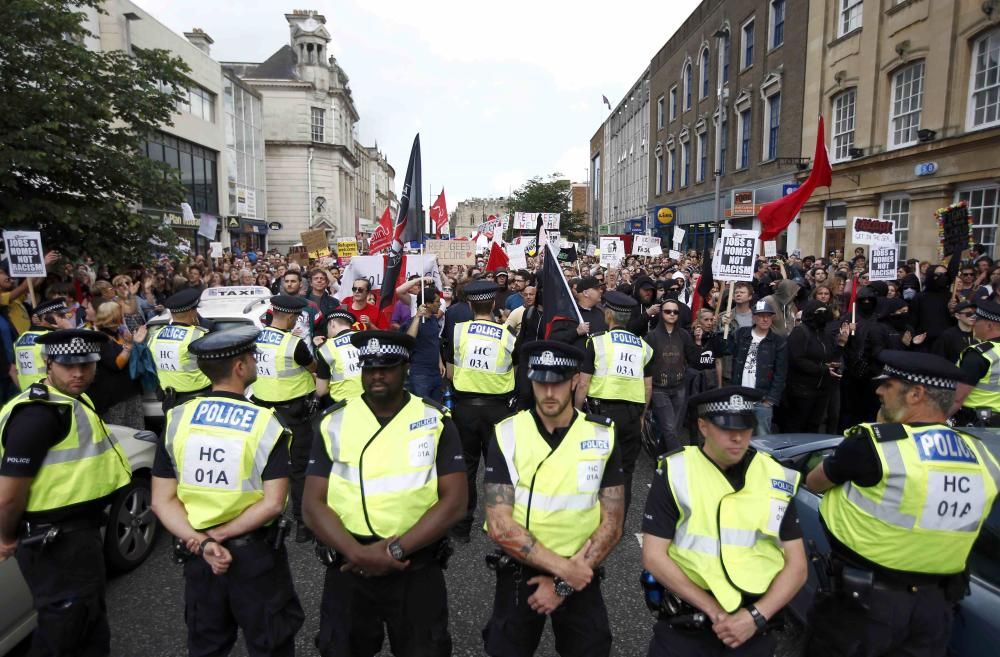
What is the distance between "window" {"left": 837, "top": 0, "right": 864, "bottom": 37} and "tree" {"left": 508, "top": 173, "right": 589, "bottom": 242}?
121ft

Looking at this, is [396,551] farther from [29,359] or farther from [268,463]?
[29,359]

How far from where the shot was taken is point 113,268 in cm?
1078

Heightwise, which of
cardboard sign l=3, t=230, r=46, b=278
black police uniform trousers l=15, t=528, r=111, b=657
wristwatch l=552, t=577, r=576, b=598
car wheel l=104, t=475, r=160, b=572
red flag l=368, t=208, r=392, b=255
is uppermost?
red flag l=368, t=208, r=392, b=255

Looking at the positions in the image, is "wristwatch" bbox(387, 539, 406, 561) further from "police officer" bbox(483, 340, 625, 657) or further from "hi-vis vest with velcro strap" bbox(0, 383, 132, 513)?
"hi-vis vest with velcro strap" bbox(0, 383, 132, 513)

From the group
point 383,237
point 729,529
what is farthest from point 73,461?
point 383,237

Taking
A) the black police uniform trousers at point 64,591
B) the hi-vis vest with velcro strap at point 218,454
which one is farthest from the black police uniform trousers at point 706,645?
the black police uniform trousers at point 64,591

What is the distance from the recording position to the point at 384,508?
2783 mm

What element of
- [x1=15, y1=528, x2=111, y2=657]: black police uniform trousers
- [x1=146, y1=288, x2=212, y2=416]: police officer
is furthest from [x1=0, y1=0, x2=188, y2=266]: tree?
[x1=15, y1=528, x2=111, y2=657]: black police uniform trousers

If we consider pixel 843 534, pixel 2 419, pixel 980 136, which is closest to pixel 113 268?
pixel 2 419

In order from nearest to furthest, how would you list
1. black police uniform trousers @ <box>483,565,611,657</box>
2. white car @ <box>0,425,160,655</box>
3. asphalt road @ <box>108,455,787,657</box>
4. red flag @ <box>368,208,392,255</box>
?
1. black police uniform trousers @ <box>483,565,611,657</box>
2. white car @ <box>0,425,160,655</box>
3. asphalt road @ <box>108,455,787,657</box>
4. red flag @ <box>368,208,392,255</box>

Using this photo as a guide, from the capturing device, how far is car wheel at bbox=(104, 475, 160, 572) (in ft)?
14.6

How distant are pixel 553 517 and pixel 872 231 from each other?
9757mm

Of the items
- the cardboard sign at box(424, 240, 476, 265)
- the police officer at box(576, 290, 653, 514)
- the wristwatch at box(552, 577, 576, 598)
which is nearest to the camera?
the wristwatch at box(552, 577, 576, 598)

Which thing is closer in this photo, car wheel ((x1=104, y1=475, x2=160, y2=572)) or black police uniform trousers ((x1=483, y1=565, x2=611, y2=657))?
black police uniform trousers ((x1=483, y1=565, x2=611, y2=657))
